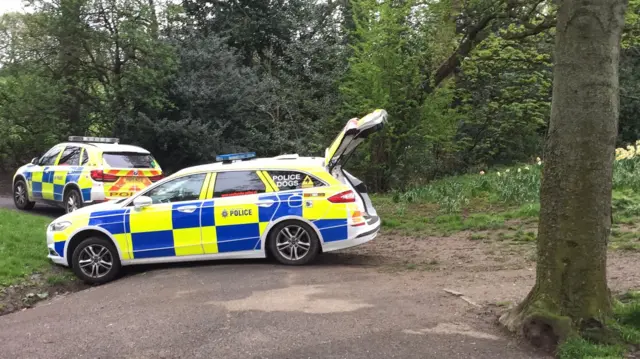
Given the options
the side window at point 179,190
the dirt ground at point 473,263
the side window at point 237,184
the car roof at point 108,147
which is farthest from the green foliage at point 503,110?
the side window at point 179,190

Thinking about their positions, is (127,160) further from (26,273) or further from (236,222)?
(236,222)

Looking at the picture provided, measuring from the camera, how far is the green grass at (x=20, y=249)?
7.27 m

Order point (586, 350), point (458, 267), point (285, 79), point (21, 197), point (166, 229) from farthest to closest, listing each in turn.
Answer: point (285, 79) → point (21, 197) → point (166, 229) → point (458, 267) → point (586, 350)

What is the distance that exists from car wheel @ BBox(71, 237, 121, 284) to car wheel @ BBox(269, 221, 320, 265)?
81.9 inches

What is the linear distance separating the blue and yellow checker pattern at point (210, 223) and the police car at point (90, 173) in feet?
10.9

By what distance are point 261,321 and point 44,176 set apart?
28.2 feet

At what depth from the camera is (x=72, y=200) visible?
1091 cm

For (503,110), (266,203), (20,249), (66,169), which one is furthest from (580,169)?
(503,110)

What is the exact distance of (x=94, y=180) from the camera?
10547 millimetres

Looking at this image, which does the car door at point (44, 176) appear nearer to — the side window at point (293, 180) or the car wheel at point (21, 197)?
the car wheel at point (21, 197)

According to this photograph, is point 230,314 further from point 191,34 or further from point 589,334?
point 191,34

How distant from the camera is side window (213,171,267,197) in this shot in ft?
24.4

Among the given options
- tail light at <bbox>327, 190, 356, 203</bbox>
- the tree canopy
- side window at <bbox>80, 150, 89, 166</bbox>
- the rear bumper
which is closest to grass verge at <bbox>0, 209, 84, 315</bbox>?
side window at <bbox>80, 150, 89, 166</bbox>

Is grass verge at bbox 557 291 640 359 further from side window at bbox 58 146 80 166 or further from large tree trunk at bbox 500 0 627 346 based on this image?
side window at bbox 58 146 80 166
